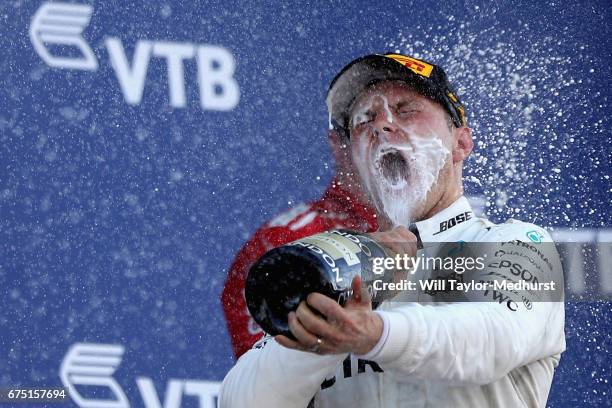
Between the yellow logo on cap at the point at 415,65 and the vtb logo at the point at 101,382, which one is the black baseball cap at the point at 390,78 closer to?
the yellow logo on cap at the point at 415,65

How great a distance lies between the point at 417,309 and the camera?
0.81 m

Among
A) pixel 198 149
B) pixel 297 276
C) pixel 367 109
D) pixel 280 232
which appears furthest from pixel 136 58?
pixel 297 276

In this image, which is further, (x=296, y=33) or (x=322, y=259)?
(x=296, y=33)

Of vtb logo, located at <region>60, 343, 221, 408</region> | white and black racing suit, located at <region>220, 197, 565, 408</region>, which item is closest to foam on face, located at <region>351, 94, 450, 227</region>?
white and black racing suit, located at <region>220, 197, 565, 408</region>

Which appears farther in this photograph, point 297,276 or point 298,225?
point 298,225

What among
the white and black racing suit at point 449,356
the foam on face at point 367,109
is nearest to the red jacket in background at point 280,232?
the foam on face at point 367,109

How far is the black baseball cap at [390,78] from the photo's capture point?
1200mm

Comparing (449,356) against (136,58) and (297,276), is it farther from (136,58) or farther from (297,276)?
(136,58)

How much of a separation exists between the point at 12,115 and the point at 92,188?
0.18m

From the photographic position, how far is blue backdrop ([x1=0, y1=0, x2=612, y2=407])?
1.46 m

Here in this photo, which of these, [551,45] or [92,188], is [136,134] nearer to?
[92,188]

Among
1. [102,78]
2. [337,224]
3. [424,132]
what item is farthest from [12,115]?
[424,132]

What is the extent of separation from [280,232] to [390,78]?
40 centimetres

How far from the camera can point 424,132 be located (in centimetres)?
122
